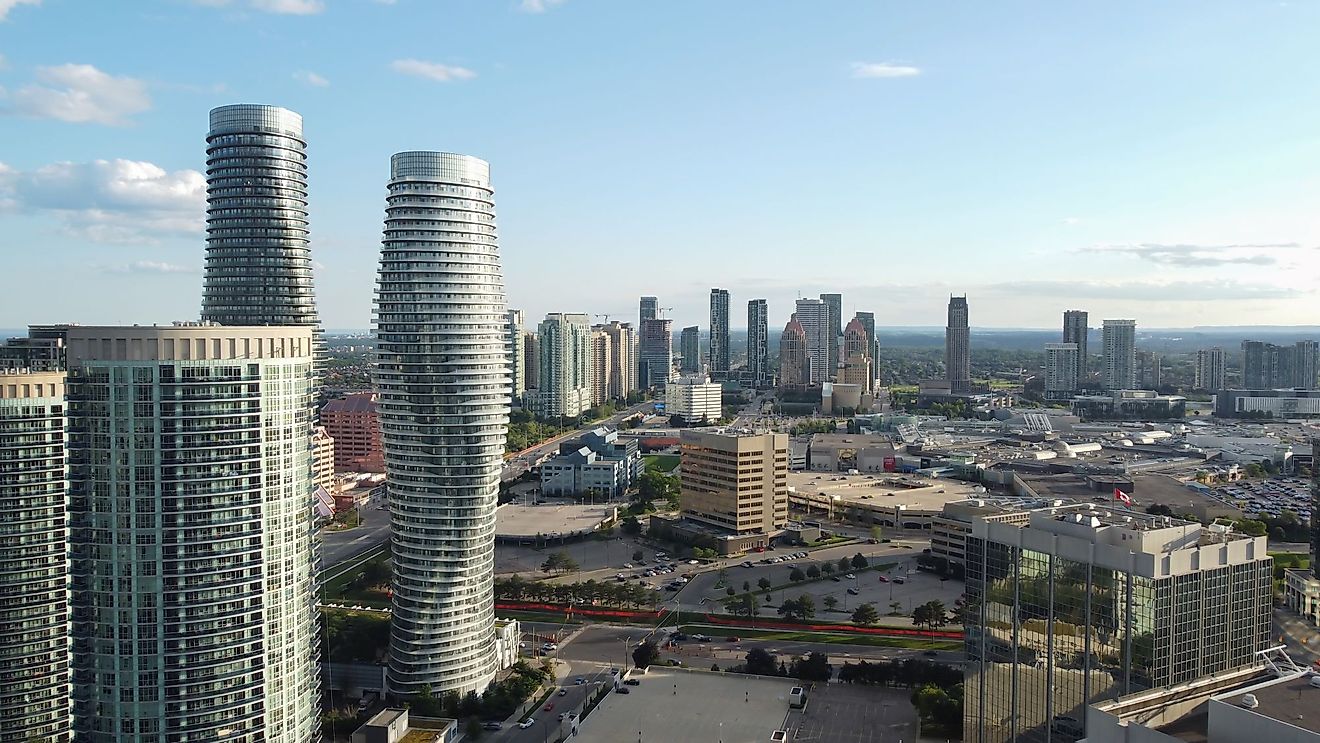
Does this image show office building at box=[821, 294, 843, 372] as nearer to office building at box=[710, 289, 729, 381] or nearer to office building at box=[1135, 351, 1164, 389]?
office building at box=[710, 289, 729, 381]

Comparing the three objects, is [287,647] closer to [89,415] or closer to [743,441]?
[89,415]

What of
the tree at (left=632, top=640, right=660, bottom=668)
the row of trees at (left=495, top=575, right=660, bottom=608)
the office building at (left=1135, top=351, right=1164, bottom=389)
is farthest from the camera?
the office building at (left=1135, top=351, right=1164, bottom=389)

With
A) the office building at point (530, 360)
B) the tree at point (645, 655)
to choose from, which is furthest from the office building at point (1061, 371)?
the tree at point (645, 655)

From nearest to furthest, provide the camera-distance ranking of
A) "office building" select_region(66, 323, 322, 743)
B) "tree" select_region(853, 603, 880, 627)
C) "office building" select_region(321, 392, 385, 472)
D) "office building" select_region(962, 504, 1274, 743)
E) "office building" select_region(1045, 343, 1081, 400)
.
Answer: "office building" select_region(962, 504, 1274, 743), "office building" select_region(66, 323, 322, 743), "tree" select_region(853, 603, 880, 627), "office building" select_region(321, 392, 385, 472), "office building" select_region(1045, 343, 1081, 400)

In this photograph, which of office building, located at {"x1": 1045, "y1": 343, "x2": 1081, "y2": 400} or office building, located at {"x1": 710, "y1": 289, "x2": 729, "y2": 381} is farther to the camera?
office building, located at {"x1": 710, "y1": 289, "x2": 729, "y2": 381}

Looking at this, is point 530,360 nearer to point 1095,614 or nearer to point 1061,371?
point 1061,371

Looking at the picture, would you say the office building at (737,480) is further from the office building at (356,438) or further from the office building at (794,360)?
the office building at (794,360)

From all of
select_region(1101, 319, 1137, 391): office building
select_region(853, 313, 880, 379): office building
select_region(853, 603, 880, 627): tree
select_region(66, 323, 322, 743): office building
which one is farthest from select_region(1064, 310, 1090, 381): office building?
select_region(66, 323, 322, 743): office building

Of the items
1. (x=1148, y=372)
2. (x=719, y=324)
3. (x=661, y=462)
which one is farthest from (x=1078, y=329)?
(x=661, y=462)
